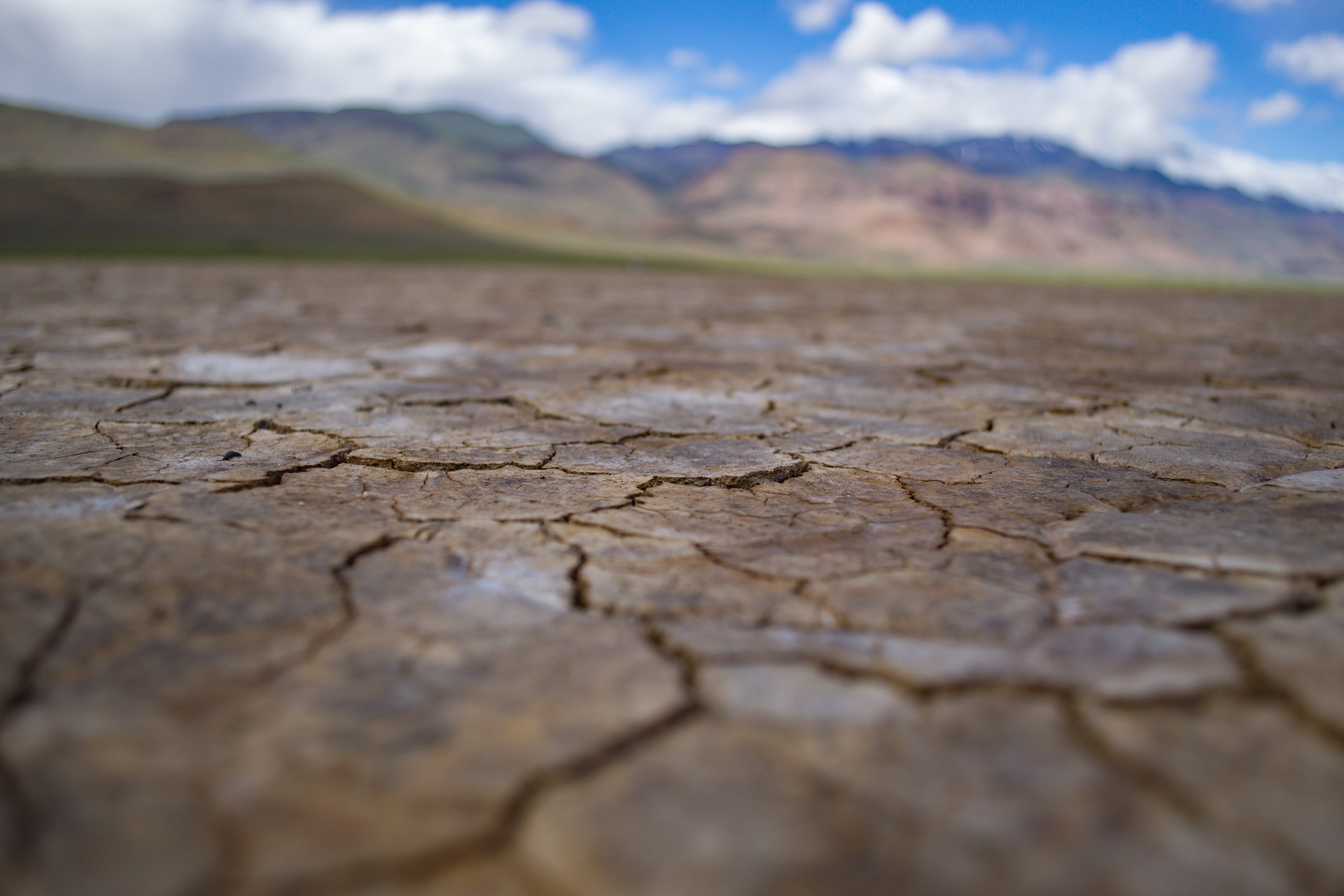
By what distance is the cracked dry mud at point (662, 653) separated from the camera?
1.87 feet

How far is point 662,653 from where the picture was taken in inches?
32.6

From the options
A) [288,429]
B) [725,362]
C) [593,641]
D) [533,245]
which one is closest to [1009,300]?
[725,362]

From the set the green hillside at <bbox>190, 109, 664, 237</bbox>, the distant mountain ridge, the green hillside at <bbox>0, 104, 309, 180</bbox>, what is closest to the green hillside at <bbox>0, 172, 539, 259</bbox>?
the green hillside at <bbox>0, 104, 309, 180</bbox>

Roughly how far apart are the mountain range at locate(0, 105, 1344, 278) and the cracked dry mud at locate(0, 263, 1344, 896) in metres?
14.0

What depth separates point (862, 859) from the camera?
0.56 meters

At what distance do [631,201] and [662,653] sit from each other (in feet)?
266

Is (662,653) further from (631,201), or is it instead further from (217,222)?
(631,201)

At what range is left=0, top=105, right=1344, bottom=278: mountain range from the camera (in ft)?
69.9

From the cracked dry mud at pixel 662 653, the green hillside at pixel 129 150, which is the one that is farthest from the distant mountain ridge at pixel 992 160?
the cracked dry mud at pixel 662 653

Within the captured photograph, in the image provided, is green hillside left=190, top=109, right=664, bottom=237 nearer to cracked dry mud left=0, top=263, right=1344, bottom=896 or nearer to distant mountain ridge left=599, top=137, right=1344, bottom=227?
Result: distant mountain ridge left=599, top=137, right=1344, bottom=227

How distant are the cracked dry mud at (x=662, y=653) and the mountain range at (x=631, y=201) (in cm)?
1404

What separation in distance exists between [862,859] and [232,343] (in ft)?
10.4

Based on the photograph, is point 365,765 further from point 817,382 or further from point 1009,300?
point 1009,300

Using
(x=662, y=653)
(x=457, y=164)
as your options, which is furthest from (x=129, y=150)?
(x=457, y=164)
